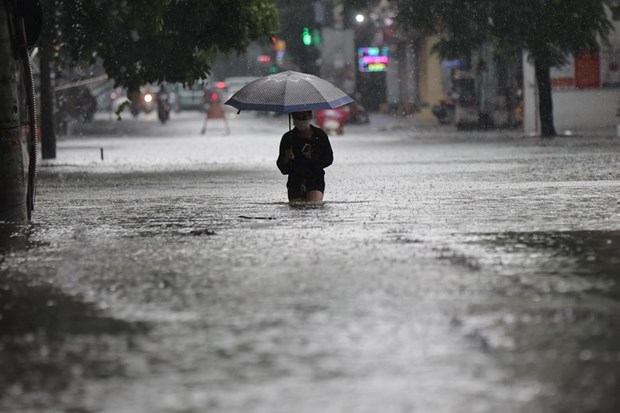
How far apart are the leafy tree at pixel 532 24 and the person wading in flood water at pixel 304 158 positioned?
80.3 ft

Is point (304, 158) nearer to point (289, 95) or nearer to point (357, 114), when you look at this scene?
point (289, 95)

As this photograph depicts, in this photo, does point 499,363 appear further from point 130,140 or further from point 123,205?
point 130,140

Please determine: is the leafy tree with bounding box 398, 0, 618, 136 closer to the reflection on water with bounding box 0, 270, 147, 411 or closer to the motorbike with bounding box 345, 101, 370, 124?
the motorbike with bounding box 345, 101, 370, 124

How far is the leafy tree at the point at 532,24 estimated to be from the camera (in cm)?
4238

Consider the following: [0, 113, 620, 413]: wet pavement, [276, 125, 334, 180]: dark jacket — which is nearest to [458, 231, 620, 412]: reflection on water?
[0, 113, 620, 413]: wet pavement

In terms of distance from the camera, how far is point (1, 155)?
1623 cm

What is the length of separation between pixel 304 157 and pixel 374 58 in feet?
225

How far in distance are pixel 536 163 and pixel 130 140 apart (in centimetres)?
2335

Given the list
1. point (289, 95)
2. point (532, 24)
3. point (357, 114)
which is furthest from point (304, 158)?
point (357, 114)

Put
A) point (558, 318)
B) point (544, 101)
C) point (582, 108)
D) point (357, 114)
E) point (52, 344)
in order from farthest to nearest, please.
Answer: point (357, 114)
point (582, 108)
point (544, 101)
point (558, 318)
point (52, 344)

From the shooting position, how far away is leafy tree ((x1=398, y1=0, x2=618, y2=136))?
1668 inches

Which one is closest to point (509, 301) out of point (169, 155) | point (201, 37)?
point (201, 37)

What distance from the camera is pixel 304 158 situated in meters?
17.9

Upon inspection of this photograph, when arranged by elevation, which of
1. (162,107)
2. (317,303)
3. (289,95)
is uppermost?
(289,95)
